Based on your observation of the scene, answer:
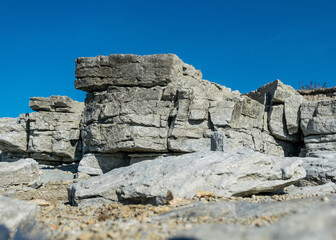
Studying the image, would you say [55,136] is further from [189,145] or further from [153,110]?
[189,145]

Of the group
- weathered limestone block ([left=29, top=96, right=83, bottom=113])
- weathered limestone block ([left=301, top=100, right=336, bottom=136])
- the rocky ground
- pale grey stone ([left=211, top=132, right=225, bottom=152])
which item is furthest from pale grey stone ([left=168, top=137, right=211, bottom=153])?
weathered limestone block ([left=29, top=96, right=83, bottom=113])

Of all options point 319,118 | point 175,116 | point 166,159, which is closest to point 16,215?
point 166,159

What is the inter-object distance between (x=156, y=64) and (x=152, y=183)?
8.08 metres

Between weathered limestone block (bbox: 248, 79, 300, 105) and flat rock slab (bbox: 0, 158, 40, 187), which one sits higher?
weathered limestone block (bbox: 248, 79, 300, 105)

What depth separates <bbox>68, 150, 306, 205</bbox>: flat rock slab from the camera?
20.9ft

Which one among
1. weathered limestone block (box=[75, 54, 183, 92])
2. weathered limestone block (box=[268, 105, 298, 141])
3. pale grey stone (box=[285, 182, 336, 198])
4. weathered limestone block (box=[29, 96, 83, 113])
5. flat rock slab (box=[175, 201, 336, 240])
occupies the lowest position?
pale grey stone (box=[285, 182, 336, 198])

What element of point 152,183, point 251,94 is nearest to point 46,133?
point 251,94

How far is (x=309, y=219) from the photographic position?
9.40 ft

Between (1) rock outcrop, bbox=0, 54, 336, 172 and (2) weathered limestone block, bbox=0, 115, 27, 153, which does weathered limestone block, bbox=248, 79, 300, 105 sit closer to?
(1) rock outcrop, bbox=0, 54, 336, 172

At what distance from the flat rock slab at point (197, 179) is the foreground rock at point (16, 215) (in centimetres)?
229

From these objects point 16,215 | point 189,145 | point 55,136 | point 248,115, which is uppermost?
point 248,115

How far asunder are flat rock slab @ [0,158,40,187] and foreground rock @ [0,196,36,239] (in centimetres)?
712

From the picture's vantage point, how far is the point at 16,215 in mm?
4477

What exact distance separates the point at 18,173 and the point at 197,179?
7916 millimetres
